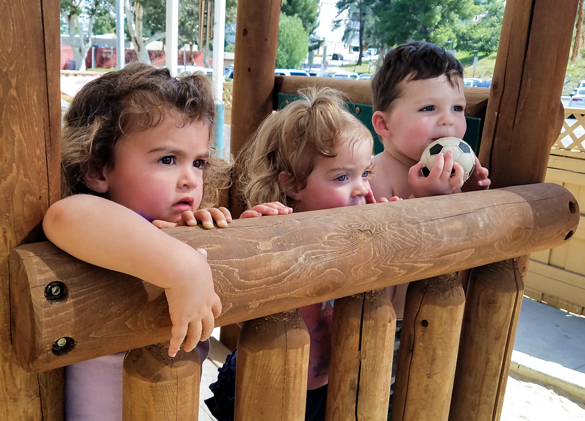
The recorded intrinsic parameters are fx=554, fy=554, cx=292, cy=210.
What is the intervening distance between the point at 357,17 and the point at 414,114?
99.4 feet

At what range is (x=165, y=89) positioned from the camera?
135 cm

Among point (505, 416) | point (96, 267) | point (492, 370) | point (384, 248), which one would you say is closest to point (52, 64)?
point (96, 267)

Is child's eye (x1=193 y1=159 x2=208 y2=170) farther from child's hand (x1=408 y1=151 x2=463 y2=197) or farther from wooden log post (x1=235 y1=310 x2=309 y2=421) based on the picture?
child's hand (x1=408 y1=151 x2=463 y2=197)

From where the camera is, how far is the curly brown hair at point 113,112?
1296 millimetres

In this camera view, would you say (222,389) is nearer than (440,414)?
No

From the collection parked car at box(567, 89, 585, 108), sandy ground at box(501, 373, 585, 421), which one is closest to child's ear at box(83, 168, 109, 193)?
sandy ground at box(501, 373, 585, 421)

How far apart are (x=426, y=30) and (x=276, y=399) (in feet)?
89.7

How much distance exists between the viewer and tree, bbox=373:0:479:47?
85.4 feet

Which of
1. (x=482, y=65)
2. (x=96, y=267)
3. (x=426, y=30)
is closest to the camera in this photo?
(x=96, y=267)

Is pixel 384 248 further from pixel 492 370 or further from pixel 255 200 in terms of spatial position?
pixel 492 370

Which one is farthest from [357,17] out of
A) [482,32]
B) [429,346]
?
[429,346]

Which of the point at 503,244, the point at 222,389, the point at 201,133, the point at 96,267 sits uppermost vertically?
the point at 201,133

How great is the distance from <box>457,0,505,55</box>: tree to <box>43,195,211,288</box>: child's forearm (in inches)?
1010

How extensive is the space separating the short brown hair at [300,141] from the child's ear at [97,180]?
478 mm
